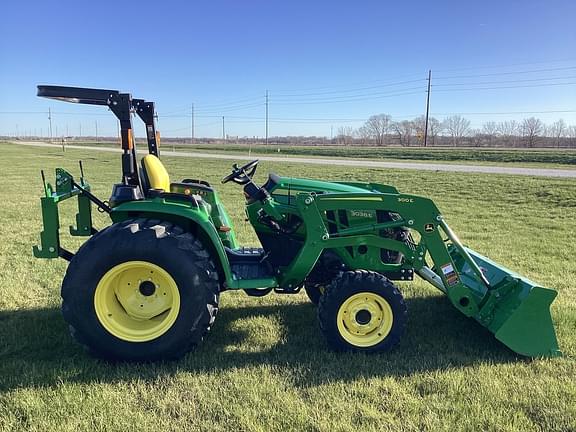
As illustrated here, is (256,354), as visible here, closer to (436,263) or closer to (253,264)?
(253,264)

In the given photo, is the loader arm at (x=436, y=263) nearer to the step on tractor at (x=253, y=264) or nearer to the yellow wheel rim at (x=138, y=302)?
the step on tractor at (x=253, y=264)

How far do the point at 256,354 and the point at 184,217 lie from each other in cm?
125

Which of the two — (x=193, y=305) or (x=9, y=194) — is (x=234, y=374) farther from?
(x=9, y=194)

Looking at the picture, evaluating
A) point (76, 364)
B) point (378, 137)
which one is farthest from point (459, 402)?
point (378, 137)

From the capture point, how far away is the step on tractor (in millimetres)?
3619

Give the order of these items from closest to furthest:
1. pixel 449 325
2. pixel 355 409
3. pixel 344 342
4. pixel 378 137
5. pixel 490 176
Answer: pixel 355 409 < pixel 344 342 < pixel 449 325 < pixel 490 176 < pixel 378 137

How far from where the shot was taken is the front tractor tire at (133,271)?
3568 mm

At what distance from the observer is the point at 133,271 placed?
3791 millimetres

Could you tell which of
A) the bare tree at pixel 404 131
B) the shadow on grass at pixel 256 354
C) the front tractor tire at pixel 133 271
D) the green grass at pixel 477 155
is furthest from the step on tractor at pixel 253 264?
the bare tree at pixel 404 131

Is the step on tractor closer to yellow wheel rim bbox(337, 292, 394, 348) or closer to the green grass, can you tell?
yellow wheel rim bbox(337, 292, 394, 348)

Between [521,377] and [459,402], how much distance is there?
658mm

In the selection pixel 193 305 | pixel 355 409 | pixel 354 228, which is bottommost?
pixel 355 409

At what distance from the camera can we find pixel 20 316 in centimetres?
465

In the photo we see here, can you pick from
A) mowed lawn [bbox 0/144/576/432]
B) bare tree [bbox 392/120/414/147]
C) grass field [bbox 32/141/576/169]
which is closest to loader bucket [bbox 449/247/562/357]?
mowed lawn [bbox 0/144/576/432]
